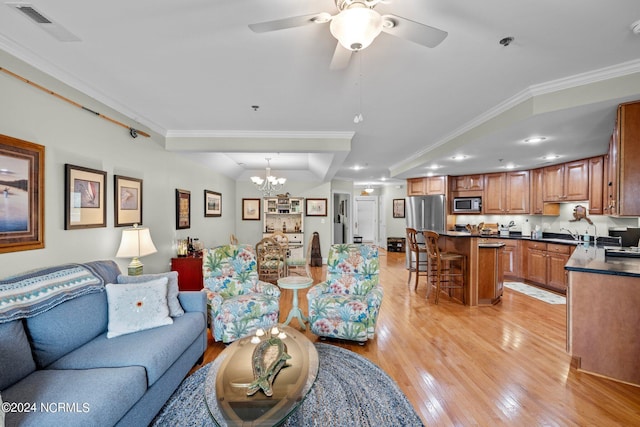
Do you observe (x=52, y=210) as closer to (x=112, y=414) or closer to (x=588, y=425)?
(x=112, y=414)

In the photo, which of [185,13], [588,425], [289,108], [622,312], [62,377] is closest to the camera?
[62,377]

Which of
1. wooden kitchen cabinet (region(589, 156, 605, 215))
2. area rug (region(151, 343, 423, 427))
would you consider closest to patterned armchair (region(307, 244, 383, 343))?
area rug (region(151, 343, 423, 427))

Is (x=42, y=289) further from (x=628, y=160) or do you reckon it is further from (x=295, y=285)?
(x=628, y=160)

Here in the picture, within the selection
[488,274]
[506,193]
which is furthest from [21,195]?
[506,193]

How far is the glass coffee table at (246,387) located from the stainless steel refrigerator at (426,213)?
193 inches

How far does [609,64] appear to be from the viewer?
2.17 metres

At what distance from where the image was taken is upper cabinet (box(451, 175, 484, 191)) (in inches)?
245

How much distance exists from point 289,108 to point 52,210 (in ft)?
7.62

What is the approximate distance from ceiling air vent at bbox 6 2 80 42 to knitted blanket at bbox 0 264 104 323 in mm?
1578

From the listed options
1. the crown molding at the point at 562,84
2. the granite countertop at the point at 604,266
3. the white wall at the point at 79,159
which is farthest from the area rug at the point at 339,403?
the crown molding at the point at 562,84

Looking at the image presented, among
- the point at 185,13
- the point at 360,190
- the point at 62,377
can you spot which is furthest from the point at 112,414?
the point at 360,190

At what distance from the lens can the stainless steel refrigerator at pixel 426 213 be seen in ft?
20.9

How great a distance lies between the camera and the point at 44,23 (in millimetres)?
1722

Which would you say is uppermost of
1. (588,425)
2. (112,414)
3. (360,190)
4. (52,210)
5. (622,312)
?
(360,190)
